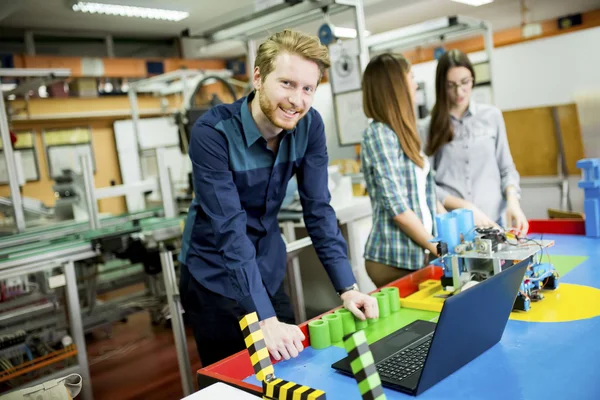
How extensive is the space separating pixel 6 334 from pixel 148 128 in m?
5.74

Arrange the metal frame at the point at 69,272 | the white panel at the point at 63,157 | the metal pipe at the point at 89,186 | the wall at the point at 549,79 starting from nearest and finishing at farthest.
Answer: the metal frame at the point at 69,272 < the metal pipe at the point at 89,186 < the wall at the point at 549,79 < the white panel at the point at 63,157

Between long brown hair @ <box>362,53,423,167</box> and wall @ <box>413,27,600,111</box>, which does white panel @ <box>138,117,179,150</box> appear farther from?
long brown hair @ <box>362,53,423,167</box>

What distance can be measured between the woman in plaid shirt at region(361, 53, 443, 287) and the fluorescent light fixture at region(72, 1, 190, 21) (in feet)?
17.0

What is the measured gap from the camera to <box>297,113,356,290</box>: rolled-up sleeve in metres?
1.57

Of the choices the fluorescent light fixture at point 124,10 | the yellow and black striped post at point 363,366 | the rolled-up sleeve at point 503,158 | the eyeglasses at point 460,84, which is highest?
the fluorescent light fixture at point 124,10

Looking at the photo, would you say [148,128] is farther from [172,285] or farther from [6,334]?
[172,285]

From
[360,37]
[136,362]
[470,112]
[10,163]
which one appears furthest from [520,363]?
[10,163]

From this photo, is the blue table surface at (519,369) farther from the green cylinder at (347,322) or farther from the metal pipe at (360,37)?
the metal pipe at (360,37)

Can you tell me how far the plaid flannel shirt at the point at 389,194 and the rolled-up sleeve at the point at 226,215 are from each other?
2.07ft

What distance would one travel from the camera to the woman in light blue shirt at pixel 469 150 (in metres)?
2.27

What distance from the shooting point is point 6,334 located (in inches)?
117

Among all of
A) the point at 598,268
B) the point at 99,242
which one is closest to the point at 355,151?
the point at 99,242

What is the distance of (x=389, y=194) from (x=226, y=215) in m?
0.69

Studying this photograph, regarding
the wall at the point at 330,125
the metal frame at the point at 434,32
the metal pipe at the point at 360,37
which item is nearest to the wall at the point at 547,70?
the metal frame at the point at 434,32
